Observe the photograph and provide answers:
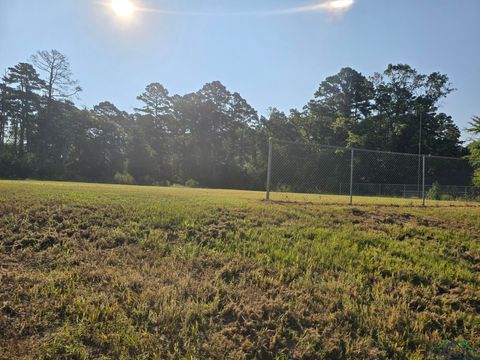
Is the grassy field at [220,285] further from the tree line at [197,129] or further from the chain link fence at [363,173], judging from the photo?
the tree line at [197,129]

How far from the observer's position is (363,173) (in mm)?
33094

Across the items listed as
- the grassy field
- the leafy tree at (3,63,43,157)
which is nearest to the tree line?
the leafy tree at (3,63,43,157)

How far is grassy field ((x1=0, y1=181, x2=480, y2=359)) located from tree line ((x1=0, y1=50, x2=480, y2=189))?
1157 inches

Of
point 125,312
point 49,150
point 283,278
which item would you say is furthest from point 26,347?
point 49,150

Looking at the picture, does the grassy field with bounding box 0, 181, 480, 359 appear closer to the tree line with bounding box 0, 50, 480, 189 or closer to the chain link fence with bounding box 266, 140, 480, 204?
the chain link fence with bounding box 266, 140, 480, 204

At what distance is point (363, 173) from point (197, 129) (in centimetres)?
2446

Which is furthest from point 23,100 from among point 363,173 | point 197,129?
point 363,173

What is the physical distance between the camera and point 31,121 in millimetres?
38312

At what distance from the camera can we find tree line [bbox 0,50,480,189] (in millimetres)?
37594

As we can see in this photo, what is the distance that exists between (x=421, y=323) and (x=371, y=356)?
2.97 feet

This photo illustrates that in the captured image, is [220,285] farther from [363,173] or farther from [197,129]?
[197,129]

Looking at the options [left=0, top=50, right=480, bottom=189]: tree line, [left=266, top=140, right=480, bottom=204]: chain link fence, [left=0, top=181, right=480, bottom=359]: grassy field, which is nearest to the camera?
[left=0, top=181, right=480, bottom=359]: grassy field

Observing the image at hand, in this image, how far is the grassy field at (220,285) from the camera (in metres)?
2.74

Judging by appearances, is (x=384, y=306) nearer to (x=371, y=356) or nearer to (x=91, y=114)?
(x=371, y=356)
